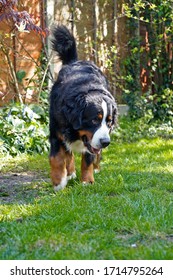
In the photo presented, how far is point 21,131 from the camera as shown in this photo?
22.7ft

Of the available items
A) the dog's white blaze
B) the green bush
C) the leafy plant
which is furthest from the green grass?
the leafy plant

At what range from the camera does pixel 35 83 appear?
8227 mm

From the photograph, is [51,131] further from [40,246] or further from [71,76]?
[40,246]

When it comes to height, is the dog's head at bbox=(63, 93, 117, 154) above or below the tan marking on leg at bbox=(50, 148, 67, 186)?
above

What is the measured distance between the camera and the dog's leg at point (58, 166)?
4711mm

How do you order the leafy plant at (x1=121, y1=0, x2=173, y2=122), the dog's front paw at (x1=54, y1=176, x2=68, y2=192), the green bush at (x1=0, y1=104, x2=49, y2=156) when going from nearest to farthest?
the dog's front paw at (x1=54, y1=176, x2=68, y2=192) < the green bush at (x1=0, y1=104, x2=49, y2=156) < the leafy plant at (x1=121, y1=0, x2=173, y2=122)

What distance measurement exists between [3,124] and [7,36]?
4.60ft

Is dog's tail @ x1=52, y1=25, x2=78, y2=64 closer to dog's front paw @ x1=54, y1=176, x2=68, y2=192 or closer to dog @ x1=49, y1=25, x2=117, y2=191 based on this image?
dog @ x1=49, y1=25, x2=117, y2=191

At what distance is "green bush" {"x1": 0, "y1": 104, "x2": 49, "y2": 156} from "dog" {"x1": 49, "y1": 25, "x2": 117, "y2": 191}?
73.1 inches

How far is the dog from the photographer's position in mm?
4359

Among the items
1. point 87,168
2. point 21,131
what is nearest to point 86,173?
point 87,168

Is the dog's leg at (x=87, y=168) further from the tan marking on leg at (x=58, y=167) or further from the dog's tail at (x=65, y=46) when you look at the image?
the dog's tail at (x=65, y=46)

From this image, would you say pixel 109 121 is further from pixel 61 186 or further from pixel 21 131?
pixel 21 131

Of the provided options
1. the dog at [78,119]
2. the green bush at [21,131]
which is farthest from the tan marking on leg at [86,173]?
the green bush at [21,131]
